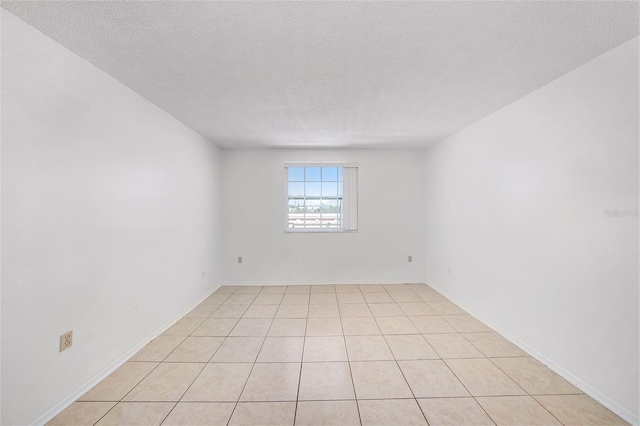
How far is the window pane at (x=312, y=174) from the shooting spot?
15.3 ft

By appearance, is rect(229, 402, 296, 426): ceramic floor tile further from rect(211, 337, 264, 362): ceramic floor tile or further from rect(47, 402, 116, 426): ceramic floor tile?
rect(47, 402, 116, 426): ceramic floor tile

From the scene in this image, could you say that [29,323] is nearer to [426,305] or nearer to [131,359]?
[131,359]

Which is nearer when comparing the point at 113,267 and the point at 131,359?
the point at 113,267

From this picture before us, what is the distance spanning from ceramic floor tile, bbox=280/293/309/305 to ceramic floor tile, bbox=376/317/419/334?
3.60ft

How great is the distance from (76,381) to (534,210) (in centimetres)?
373

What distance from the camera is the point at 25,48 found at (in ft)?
4.79

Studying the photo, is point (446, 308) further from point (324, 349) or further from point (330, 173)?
point (330, 173)

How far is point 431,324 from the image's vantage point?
2926 mm

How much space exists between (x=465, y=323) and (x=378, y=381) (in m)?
1.55

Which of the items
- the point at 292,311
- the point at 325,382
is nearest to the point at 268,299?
the point at 292,311

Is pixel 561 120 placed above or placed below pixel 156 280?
above

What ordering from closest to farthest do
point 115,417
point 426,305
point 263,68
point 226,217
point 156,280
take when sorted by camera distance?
point 115,417 < point 263,68 < point 156,280 < point 426,305 < point 226,217

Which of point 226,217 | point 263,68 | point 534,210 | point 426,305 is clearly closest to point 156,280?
point 226,217

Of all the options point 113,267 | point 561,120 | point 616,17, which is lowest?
point 113,267
